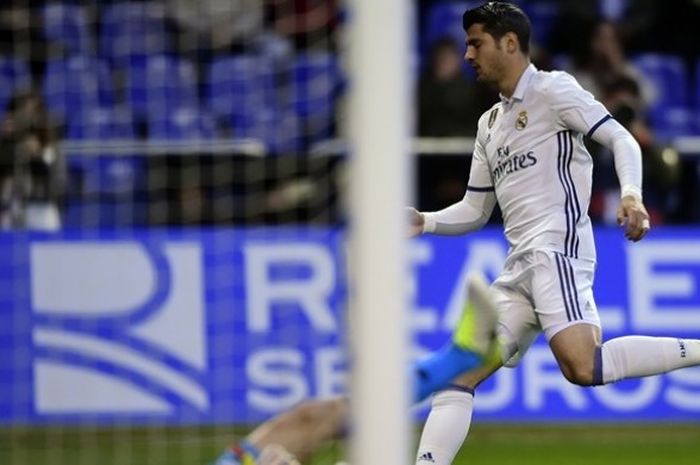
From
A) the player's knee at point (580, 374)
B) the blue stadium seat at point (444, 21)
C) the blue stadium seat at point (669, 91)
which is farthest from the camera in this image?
the blue stadium seat at point (444, 21)

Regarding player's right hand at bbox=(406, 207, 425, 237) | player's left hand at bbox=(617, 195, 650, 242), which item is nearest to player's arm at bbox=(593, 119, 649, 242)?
player's left hand at bbox=(617, 195, 650, 242)

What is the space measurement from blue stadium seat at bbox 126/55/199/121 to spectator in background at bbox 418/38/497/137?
1855mm

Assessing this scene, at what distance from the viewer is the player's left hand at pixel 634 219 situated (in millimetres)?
6109

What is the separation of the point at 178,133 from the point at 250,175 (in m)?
0.80

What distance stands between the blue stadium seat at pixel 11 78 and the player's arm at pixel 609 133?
4454 mm

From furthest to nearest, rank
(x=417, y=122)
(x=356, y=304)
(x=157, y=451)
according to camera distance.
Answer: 1. (x=417, y=122)
2. (x=157, y=451)
3. (x=356, y=304)

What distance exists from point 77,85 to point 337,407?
5.65 m

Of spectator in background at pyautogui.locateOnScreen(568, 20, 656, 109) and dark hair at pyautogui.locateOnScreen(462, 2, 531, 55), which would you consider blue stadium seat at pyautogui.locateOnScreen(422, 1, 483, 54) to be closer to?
spectator in background at pyautogui.locateOnScreen(568, 20, 656, 109)

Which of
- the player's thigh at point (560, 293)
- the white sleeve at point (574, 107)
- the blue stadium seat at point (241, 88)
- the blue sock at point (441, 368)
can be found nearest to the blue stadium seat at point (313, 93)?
the blue stadium seat at point (241, 88)

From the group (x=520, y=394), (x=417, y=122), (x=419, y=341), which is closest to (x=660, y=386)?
(x=520, y=394)

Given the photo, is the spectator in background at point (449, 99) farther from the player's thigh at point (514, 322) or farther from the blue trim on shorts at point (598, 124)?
the blue trim on shorts at point (598, 124)

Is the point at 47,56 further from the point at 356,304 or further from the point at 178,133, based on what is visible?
the point at 356,304

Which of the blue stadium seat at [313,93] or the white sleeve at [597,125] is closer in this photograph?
the white sleeve at [597,125]

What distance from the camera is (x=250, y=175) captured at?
420 inches
